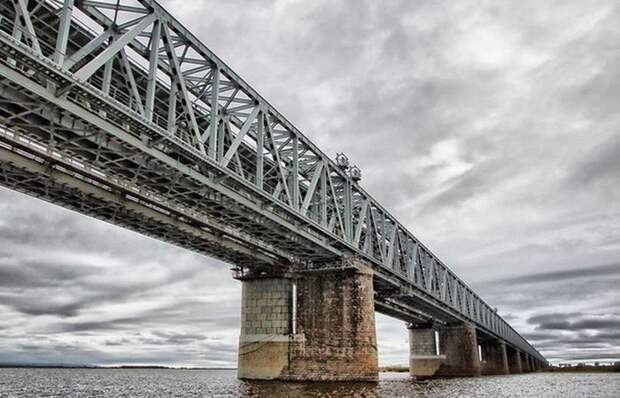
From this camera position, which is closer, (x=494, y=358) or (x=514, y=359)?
(x=494, y=358)

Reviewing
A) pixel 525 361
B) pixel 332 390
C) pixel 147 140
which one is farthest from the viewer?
pixel 525 361

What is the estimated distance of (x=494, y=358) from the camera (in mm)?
137875

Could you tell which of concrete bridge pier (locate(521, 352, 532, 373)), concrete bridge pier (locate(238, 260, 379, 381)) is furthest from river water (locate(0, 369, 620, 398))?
concrete bridge pier (locate(521, 352, 532, 373))

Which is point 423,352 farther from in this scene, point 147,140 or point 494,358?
point 147,140

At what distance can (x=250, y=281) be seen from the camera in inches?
2026

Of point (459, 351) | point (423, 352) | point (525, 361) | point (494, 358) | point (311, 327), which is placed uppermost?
point (311, 327)

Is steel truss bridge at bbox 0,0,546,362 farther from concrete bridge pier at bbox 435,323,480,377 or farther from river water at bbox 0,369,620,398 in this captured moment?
concrete bridge pier at bbox 435,323,480,377

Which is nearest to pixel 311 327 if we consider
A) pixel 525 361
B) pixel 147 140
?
pixel 147 140

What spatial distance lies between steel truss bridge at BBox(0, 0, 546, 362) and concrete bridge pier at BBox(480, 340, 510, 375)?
100 meters

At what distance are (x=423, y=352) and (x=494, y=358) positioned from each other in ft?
131

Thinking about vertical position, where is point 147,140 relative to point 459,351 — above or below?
above

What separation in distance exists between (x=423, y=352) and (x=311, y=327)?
70.4 meters

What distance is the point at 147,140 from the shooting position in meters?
25.5

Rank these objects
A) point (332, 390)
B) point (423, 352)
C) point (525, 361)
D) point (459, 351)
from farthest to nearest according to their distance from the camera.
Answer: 1. point (525, 361)
2. point (423, 352)
3. point (459, 351)
4. point (332, 390)
